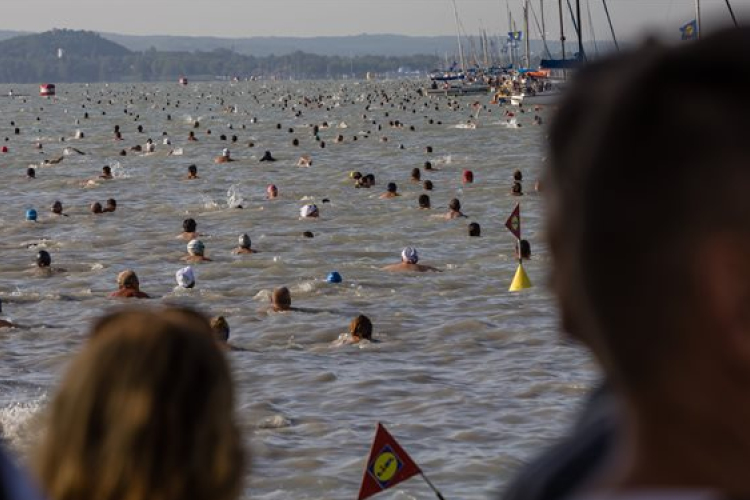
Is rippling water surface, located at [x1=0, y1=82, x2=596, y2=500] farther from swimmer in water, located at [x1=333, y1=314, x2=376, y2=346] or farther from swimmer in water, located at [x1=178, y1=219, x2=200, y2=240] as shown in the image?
swimmer in water, located at [x1=178, y1=219, x2=200, y2=240]

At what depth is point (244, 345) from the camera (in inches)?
750

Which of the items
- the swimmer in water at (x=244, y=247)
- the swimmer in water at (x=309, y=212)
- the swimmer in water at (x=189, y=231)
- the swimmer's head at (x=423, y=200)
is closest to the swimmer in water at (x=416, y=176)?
the swimmer's head at (x=423, y=200)

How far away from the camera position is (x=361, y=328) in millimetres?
19000

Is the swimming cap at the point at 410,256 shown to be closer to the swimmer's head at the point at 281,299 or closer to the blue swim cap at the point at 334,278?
the blue swim cap at the point at 334,278

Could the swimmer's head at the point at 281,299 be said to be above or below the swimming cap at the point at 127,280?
below

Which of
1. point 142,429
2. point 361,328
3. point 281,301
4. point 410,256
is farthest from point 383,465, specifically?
point 410,256

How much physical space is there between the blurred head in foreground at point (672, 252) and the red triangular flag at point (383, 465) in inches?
271

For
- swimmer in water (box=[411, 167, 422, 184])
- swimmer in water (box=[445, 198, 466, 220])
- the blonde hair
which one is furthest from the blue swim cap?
the blonde hair

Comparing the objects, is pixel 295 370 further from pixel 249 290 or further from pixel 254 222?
pixel 254 222

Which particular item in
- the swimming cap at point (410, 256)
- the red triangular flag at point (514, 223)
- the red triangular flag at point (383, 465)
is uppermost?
the red triangular flag at point (383, 465)

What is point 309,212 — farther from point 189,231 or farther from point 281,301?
point 281,301

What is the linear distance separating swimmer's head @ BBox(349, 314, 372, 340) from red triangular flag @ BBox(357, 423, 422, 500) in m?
10.5

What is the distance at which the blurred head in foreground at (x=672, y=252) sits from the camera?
133 cm

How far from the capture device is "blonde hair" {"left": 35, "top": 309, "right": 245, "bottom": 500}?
2059mm
